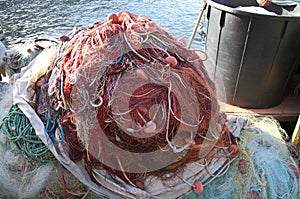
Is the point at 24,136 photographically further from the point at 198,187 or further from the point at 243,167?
the point at 243,167

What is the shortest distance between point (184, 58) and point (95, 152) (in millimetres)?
631

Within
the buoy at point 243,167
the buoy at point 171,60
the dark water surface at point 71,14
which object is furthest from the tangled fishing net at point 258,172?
the dark water surface at point 71,14

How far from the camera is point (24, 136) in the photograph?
1.56 meters

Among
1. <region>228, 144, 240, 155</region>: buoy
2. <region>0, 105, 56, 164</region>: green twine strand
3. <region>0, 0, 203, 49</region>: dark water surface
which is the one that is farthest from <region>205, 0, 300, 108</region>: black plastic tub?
<region>0, 0, 203, 49</region>: dark water surface

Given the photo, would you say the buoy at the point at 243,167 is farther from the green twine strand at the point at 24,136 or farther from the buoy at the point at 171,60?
the green twine strand at the point at 24,136

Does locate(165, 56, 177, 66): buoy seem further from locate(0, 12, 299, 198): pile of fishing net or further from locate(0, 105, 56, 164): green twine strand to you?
locate(0, 105, 56, 164): green twine strand

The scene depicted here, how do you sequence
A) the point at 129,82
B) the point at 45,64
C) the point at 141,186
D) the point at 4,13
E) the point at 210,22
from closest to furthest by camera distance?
Result: the point at 129,82
the point at 141,186
the point at 45,64
the point at 210,22
the point at 4,13

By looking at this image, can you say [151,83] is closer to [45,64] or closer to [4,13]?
[45,64]

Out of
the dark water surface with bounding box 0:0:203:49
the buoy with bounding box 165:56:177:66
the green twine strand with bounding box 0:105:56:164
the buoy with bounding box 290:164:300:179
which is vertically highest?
the buoy with bounding box 165:56:177:66

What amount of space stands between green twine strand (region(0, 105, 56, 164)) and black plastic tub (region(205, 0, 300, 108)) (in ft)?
4.13

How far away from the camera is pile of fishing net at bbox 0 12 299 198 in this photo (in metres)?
1.34

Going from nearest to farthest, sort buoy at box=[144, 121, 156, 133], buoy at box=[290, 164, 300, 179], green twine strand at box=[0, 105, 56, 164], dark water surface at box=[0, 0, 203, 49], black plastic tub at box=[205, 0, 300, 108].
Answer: buoy at box=[144, 121, 156, 133]
green twine strand at box=[0, 105, 56, 164]
buoy at box=[290, 164, 300, 179]
black plastic tub at box=[205, 0, 300, 108]
dark water surface at box=[0, 0, 203, 49]

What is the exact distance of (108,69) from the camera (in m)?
1.39

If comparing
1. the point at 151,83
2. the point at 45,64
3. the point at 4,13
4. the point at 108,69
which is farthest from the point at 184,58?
the point at 4,13
